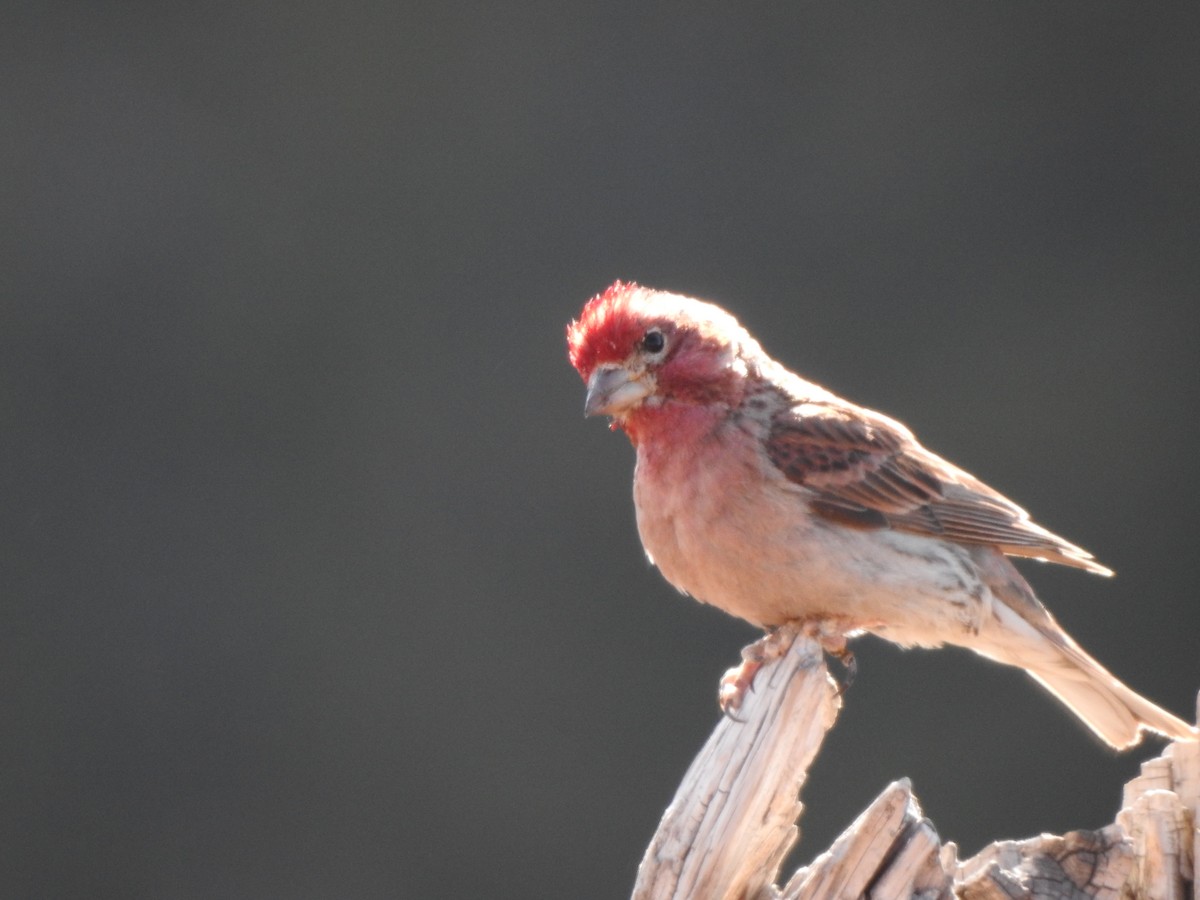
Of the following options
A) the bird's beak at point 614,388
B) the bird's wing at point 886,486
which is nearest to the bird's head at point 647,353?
the bird's beak at point 614,388

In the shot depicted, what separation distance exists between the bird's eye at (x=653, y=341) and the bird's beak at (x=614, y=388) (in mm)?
62

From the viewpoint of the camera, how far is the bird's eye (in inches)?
150

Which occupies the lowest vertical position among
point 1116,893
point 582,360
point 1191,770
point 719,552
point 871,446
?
point 1116,893

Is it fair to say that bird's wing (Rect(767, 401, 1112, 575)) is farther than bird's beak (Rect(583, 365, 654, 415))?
Yes

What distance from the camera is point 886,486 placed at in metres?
4.17

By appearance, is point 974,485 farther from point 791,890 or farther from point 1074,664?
point 791,890

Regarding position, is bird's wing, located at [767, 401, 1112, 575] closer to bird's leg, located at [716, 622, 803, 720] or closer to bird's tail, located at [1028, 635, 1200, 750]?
bird's tail, located at [1028, 635, 1200, 750]

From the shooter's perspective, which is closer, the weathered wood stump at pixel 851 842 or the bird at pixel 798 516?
the weathered wood stump at pixel 851 842

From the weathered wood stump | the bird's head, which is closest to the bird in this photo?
the bird's head

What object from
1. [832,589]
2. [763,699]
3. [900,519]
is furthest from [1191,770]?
[900,519]

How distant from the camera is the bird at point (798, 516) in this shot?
3.79 m

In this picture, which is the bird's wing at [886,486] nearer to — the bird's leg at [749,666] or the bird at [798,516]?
the bird at [798,516]

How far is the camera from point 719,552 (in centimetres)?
377

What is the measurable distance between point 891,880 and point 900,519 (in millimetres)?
1438
